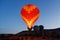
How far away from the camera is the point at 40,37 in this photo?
110ft

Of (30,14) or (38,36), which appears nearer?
(38,36)

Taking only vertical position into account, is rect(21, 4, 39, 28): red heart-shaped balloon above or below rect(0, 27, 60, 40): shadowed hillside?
above

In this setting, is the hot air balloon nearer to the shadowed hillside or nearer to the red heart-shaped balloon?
the red heart-shaped balloon

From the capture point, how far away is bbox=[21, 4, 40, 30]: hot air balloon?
3438 centimetres

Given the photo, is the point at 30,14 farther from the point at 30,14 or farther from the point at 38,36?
the point at 38,36

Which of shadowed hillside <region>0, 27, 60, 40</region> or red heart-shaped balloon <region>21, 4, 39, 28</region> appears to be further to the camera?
red heart-shaped balloon <region>21, 4, 39, 28</region>

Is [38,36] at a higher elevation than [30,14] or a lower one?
lower

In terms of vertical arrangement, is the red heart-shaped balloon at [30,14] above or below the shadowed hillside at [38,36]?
above

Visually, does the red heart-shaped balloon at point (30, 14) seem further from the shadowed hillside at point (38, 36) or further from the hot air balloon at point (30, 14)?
the shadowed hillside at point (38, 36)

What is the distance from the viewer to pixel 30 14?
114ft

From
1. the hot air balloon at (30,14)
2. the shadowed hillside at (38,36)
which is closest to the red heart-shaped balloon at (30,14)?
the hot air balloon at (30,14)

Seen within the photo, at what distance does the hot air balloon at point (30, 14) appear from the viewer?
3438 cm

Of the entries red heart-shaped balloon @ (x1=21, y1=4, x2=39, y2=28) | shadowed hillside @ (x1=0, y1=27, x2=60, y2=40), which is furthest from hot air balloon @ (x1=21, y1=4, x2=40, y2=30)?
shadowed hillside @ (x1=0, y1=27, x2=60, y2=40)

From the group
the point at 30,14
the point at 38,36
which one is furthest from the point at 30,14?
the point at 38,36
